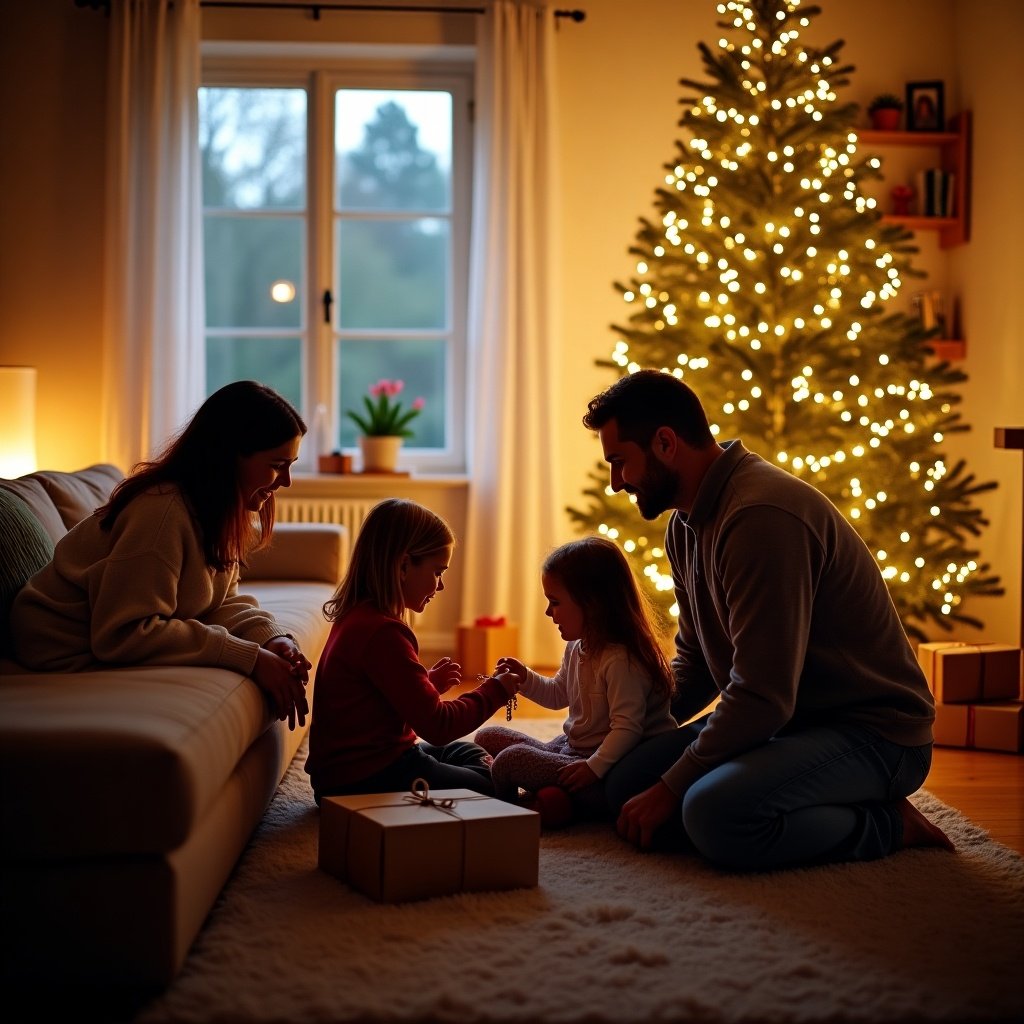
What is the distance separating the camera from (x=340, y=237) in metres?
5.58

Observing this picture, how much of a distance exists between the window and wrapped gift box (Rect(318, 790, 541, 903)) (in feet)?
11.0

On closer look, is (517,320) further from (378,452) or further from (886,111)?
(886,111)

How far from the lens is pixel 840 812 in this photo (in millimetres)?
2465

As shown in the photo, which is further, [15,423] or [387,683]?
[15,423]

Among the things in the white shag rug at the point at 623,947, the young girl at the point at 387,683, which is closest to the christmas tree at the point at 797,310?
the young girl at the point at 387,683

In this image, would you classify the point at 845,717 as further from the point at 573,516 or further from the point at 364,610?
the point at 573,516

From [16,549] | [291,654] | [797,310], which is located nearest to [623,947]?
[291,654]

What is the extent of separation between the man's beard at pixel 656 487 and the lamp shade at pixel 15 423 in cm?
272

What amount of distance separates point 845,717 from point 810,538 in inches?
14.6

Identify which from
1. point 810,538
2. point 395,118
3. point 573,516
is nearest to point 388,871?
point 810,538

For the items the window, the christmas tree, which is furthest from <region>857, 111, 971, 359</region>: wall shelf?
the window

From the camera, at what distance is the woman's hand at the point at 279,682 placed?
2.47 m

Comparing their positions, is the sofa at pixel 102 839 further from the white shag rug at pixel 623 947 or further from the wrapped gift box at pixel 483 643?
the wrapped gift box at pixel 483 643

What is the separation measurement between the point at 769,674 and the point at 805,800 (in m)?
0.25
